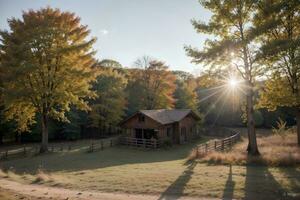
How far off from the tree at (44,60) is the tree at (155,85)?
2051cm

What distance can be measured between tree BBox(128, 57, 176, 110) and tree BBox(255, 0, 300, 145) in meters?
25.2

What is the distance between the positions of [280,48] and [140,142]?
→ 820 inches

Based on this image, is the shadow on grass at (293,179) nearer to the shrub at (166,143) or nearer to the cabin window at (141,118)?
the shrub at (166,143)

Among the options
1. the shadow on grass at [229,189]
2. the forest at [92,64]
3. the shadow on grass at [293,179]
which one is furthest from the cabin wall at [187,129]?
the shadow on grass at [229,189]

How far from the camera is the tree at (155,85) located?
4834 cm

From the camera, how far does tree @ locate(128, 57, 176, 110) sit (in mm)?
48344

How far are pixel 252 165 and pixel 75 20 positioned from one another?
22193 millimetres

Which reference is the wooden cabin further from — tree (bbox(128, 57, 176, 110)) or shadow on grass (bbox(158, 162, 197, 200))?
shadow on grass (bbox(158, 162, 197, 200))

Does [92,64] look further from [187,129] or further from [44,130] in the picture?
[187,129]

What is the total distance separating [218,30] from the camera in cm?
2023

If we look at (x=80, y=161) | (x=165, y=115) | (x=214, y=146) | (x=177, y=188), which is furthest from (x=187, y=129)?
(x=177, y=188)

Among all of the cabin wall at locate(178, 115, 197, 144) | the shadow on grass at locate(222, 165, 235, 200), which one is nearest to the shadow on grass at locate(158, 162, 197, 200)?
the shadow on grass at locate(222, 165, 235, 200)

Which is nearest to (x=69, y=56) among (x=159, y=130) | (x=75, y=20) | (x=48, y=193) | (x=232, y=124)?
(x=75, y=20)

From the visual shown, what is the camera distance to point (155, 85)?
4897cm
